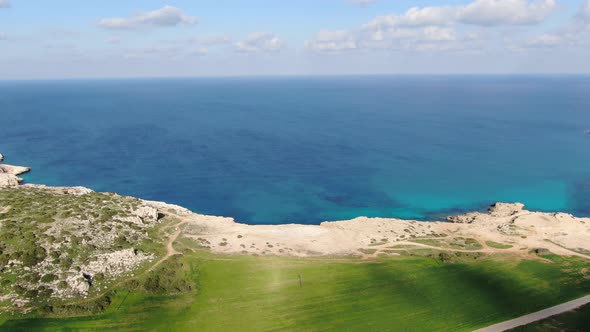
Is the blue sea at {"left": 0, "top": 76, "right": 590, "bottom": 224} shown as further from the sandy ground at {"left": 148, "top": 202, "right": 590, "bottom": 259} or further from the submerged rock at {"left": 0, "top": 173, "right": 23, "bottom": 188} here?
the sandy ground at {"left": 148, "top": 202, "right": 590, "bottom": 259}

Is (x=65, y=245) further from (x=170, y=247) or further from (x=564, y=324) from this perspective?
(x=564, y=324)

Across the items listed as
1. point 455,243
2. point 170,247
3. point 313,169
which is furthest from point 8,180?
point 455,243

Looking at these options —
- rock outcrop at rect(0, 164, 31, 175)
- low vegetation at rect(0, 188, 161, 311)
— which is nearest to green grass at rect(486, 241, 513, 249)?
low vegetation at rect(0, 188, 161, 311)

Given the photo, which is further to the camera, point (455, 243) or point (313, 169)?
point (313, 169)

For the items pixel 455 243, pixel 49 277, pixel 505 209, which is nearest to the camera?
pixel 49 277

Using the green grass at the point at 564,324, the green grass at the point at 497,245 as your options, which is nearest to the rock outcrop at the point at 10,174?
the green grass at the point at 497,245

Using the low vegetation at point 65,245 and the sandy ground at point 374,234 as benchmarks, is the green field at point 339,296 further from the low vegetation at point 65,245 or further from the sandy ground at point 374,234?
the low vegetation at point 65,245
